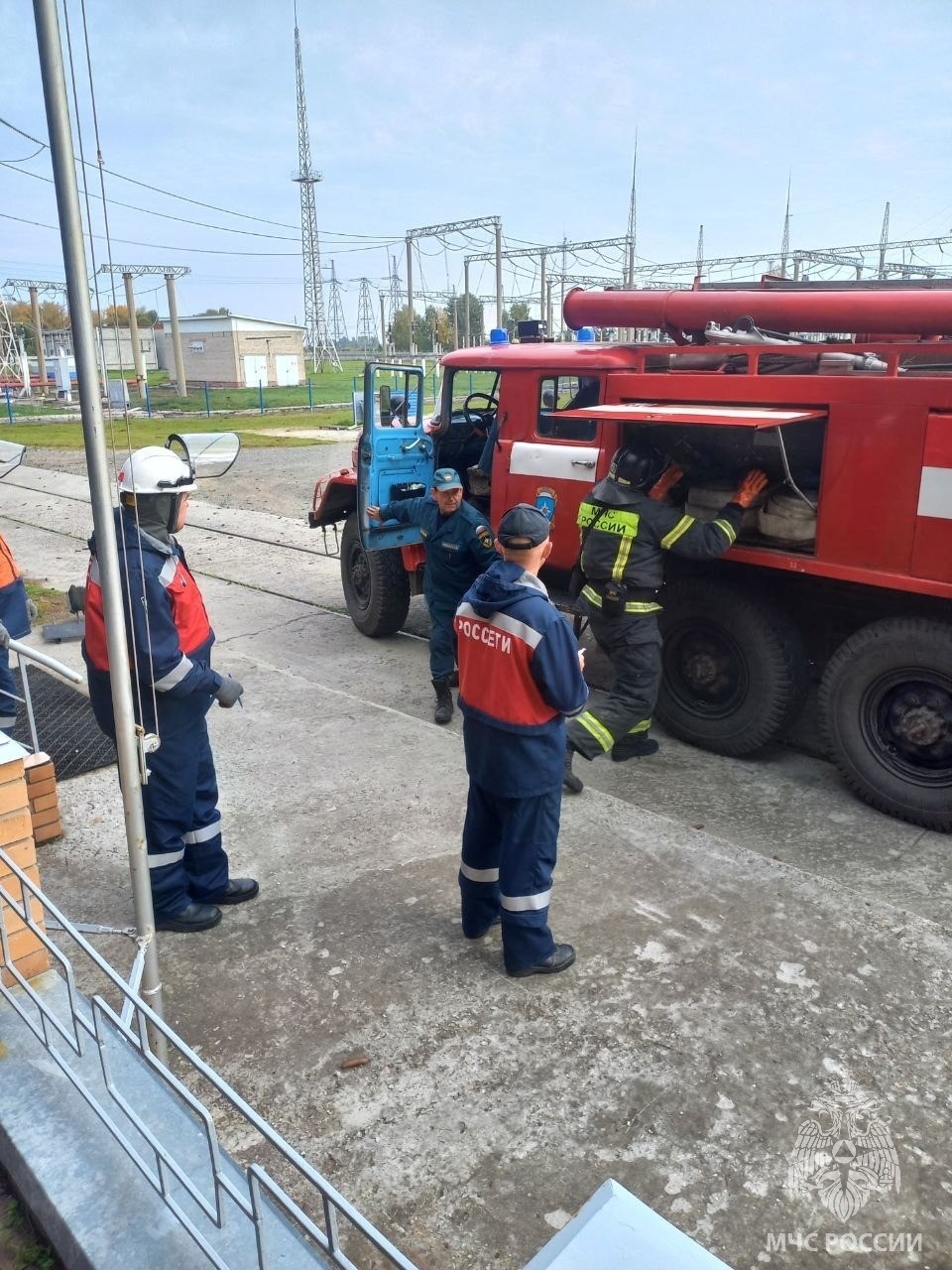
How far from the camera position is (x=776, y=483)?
513 cm

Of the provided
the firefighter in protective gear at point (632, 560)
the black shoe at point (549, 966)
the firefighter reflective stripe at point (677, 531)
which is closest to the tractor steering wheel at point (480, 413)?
the firefighter in protective gear at point (632, 560)

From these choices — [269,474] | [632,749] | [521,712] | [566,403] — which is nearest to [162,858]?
[521,712]

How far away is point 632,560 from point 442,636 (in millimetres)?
1415

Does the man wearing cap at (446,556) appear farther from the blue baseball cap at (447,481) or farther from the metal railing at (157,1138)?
the metal railing at (157,1138)

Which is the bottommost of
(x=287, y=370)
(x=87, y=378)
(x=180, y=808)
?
(x=180, y=808)

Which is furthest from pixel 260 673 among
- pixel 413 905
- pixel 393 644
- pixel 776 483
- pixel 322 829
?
pixel 776 483

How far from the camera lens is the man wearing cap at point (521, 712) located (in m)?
3.13

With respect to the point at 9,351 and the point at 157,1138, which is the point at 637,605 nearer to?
the point at 157,1138

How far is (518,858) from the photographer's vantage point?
3238mm

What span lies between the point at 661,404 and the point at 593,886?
9.06ft

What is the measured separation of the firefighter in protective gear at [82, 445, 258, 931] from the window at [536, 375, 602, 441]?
2.99 meters

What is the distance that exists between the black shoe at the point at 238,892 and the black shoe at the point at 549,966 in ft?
3.73

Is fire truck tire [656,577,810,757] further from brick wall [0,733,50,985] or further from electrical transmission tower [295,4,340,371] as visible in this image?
electrical transmission tower [295,4,340,371]

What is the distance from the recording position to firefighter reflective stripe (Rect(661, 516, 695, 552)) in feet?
16.1
